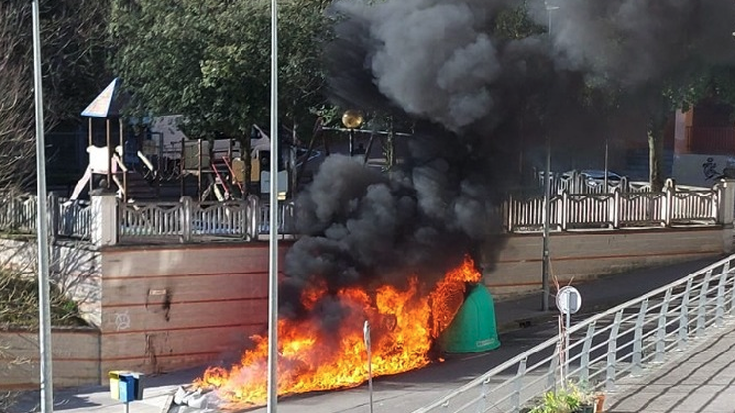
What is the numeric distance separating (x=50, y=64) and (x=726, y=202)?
18.1 metres

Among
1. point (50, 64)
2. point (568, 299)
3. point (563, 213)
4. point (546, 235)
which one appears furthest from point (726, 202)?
point (50, 64)

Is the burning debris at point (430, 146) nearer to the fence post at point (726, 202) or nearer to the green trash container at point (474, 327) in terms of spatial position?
the green trash container at point (474, 327)

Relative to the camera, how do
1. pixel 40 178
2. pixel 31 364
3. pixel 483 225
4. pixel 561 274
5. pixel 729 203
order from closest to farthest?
pixel 40 178 < pixel 31 364 < pixel 483 225 < pixel 561 274 < pixel 729 203

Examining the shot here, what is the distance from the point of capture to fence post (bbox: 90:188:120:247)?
1877 cm

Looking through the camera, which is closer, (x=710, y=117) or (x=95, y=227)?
(x=95, y=227)

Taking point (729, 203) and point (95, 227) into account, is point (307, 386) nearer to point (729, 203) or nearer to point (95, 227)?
point (95, 227)

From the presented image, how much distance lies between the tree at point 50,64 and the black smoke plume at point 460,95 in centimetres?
648

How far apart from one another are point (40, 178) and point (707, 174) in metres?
30.6

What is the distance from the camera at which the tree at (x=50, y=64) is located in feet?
70.4

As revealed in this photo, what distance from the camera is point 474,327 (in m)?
18.4

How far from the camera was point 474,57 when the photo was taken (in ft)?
65.4

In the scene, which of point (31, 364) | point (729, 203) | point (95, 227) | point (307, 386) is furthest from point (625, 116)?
point (31, 364)

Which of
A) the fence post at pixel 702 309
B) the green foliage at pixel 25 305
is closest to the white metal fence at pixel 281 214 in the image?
the green foliage at pixel 25 305

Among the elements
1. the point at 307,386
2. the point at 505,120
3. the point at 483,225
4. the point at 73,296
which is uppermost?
the point at 505,120
